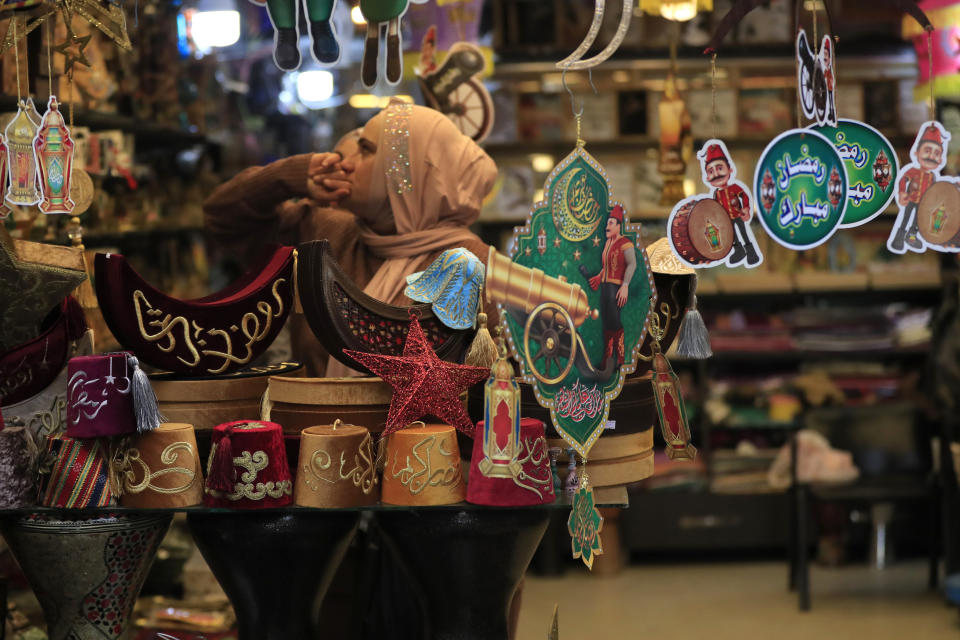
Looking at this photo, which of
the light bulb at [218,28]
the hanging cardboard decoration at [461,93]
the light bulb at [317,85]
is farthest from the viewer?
the light bulb at [317,85]

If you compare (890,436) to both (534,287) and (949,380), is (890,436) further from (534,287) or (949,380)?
(534,287)

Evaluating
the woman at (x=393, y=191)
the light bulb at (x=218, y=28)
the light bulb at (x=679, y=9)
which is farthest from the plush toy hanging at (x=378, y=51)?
the light bulb at (x=218, y=28)

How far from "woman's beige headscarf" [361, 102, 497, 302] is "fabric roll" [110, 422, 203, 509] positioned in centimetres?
59

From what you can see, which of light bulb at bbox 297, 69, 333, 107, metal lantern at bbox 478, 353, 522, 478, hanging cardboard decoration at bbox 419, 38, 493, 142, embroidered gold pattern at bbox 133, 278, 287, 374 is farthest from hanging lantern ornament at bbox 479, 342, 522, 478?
light bulb at bbox 297, 69, 333, 107

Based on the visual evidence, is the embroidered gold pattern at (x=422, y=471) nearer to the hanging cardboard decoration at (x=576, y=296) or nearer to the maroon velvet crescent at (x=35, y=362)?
the hanging cardboard decoration at (x=576, y=296)

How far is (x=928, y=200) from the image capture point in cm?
187

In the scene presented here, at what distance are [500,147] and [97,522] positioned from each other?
393 centimetres

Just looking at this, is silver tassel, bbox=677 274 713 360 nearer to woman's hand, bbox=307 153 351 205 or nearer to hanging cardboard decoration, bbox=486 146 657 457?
hanging cardboard decoration, bbox=486 146 657 457

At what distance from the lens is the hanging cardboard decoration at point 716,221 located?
5.92 feet

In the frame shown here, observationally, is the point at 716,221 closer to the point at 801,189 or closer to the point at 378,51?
the point at 801,189

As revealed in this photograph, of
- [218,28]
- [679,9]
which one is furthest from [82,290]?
[218,28]

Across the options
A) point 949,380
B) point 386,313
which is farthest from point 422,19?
point 949,380

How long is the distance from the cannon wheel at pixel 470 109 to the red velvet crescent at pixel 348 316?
1006mm

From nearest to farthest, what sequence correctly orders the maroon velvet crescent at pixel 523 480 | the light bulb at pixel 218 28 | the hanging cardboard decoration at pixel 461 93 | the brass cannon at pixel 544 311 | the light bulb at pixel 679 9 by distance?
the brass cannon at pixel 544 311
the maroon velvet crescent at pixel 523 480
the light bulb at pixel 679 9
the hanging cardboard decoration at pixel 461 93
the light bulb at pixel 218 28
